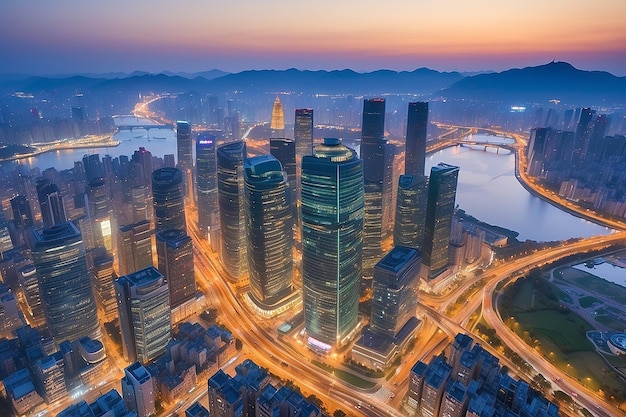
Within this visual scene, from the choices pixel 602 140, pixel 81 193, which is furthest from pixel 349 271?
pixel 602 140

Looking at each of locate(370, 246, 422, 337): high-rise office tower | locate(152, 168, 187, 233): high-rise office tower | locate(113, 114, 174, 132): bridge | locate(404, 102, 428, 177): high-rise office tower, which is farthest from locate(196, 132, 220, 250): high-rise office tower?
locate(113, 114, 174, 132): bridge

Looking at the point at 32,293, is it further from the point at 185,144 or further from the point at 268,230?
the point at 185,144

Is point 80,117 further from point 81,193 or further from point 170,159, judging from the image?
point 81,193

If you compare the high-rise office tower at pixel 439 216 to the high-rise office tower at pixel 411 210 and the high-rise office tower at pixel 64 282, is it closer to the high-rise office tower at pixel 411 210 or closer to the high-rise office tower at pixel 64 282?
the high-rise office tower at pixel 411 210

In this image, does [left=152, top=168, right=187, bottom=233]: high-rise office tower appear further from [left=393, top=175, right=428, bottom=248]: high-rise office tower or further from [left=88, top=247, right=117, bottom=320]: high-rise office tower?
[left=393, top=175, right=428, bottom=248]: high-rise office tower

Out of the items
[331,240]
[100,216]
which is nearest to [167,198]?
[100,216]

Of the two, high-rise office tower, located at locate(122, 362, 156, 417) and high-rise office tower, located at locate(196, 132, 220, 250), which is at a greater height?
high-rise office tower, located at locate(196, 132, 220, 250)
